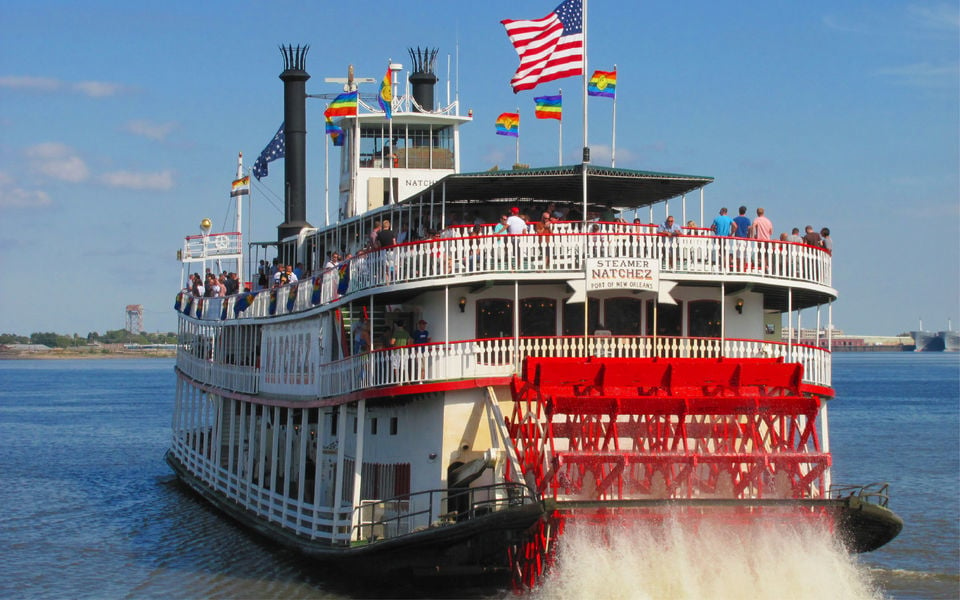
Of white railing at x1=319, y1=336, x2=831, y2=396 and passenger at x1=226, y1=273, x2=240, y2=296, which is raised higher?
passenger at x1=226, y1=273, x2=240, y2=296

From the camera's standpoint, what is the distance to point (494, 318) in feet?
59.9

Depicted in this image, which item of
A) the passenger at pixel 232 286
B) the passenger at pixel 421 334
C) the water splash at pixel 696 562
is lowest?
the water splash at pixel 696 562

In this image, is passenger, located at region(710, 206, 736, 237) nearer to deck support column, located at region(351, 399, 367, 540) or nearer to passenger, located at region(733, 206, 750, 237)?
passenger, located at region(733, 206, 750, 237)

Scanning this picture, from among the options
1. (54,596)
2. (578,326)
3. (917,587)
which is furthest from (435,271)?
(917,587)

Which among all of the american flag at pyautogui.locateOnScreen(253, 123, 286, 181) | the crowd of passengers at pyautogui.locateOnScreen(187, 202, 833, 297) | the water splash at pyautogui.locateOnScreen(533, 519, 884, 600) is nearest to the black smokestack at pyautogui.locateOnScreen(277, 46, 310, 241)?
the american flag at pyautogui.locateOnScreen(253, 123, 286, 181)

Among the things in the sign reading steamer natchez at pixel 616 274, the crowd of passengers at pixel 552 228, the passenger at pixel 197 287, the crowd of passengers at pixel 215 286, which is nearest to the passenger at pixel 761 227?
the crowd of passengers at pixel 552 228

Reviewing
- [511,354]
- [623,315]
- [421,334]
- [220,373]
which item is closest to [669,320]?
A: [623,315]

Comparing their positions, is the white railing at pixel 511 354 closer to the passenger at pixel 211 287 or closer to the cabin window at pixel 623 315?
the cabin window at pixel 623 315

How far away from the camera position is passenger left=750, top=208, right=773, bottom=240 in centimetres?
1834

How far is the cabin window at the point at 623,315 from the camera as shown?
60.6 ft

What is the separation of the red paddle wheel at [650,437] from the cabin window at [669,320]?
1.15 meters

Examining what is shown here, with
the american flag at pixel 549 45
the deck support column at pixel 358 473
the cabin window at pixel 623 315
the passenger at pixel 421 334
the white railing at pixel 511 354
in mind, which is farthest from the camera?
the american flag at pixel 549 45

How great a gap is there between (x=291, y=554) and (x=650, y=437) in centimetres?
695

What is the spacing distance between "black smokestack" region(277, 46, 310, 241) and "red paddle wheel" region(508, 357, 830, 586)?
15793 millimetres
